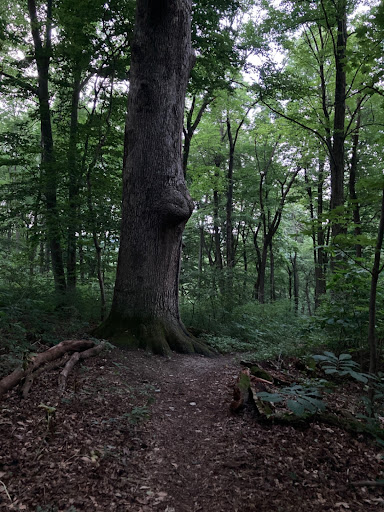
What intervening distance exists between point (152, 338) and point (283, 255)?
21.1 m

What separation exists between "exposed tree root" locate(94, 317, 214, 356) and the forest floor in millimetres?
1530

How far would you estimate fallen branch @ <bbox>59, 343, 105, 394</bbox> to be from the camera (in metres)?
3.13

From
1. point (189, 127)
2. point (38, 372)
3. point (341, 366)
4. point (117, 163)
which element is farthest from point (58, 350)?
point (189, 127)

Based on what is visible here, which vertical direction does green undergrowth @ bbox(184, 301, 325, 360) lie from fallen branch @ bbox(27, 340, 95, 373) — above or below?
below

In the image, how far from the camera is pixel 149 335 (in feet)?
16.9

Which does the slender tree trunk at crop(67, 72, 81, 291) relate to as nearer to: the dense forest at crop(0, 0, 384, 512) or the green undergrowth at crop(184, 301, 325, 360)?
the dense forest at crop(0, 0, 384, 512)

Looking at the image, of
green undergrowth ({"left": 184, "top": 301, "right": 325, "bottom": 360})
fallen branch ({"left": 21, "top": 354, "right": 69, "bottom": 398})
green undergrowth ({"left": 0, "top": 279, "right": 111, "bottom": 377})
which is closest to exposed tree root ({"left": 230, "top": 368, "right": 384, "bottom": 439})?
green undergrowth ({"left": 184, "top": 301, "right": 325, "bottom": 360})

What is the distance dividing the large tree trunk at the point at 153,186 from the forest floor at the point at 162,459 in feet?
6.44

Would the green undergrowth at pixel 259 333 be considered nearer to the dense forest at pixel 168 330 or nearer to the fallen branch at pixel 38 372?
the dense forest at pixel 168 330

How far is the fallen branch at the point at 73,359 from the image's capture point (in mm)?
3131

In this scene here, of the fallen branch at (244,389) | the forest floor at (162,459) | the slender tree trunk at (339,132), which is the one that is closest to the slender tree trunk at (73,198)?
the forest floor at (162,459)

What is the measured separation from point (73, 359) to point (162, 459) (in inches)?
68.2

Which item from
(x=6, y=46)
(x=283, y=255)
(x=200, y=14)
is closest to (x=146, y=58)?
(x=200, y=14)

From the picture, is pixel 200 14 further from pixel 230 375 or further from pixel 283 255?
pixel 283 255
